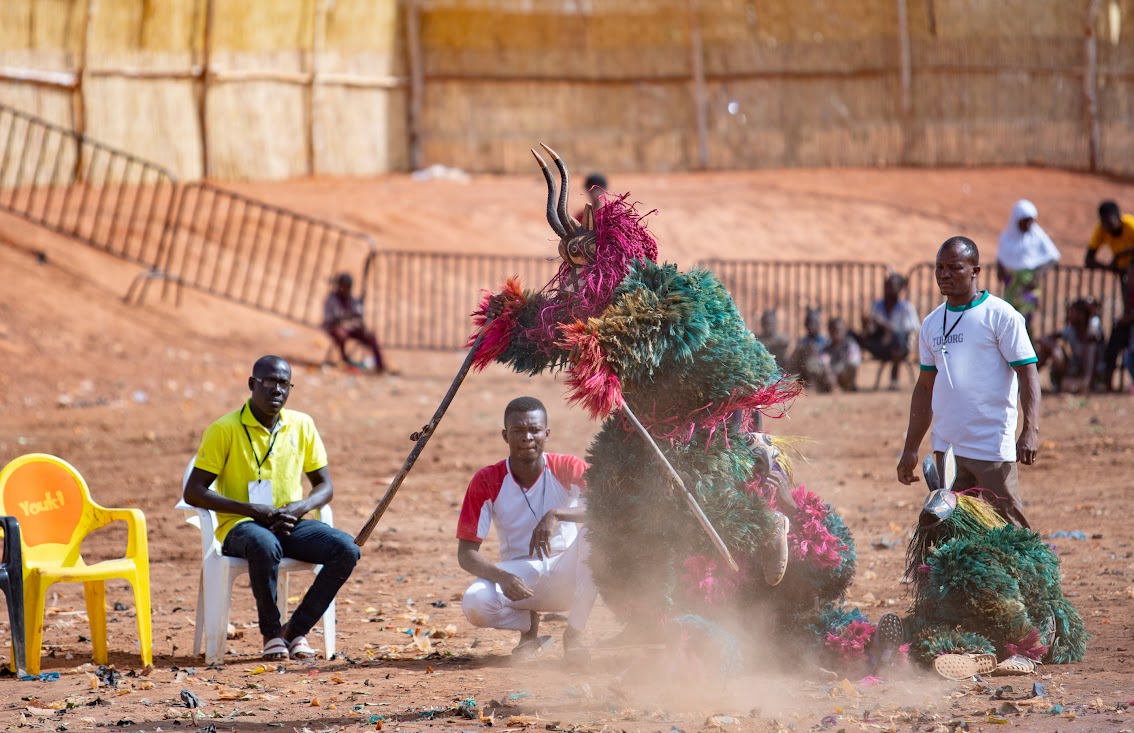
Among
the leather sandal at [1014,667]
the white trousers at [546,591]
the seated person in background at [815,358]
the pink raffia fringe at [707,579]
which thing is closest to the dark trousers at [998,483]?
the leather sandal at [1014,667]

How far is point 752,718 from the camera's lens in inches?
185

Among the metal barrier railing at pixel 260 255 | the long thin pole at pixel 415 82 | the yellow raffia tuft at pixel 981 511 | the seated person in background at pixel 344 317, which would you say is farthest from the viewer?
the long thin pole at pixel 415 82

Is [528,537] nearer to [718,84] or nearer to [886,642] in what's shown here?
[886,642]

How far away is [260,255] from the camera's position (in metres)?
18.5

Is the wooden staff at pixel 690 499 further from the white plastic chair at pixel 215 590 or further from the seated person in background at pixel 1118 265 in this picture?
the seated person in background at pixel 1118 265

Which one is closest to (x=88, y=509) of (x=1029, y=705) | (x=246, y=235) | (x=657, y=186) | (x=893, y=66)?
(x=1029, y=705)

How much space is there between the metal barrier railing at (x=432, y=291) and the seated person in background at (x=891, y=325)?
4.93m

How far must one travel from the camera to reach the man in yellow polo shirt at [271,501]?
581 cm

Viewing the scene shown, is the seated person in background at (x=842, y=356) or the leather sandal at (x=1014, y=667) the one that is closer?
the leather sandal at (x=1014, y=667)

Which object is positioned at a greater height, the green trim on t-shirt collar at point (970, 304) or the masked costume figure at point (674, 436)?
the green trim on t-shirt collar at point (970, 304)

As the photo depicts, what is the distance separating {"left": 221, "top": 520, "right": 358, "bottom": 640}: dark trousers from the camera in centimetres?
577

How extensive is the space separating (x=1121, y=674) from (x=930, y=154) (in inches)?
833

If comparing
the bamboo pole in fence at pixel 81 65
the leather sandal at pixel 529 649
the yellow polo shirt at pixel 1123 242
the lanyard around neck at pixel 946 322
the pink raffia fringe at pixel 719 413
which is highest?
the bamboo pole in fence at pixel 81 65

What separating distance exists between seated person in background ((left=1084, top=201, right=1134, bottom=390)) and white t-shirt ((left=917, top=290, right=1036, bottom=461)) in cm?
784
